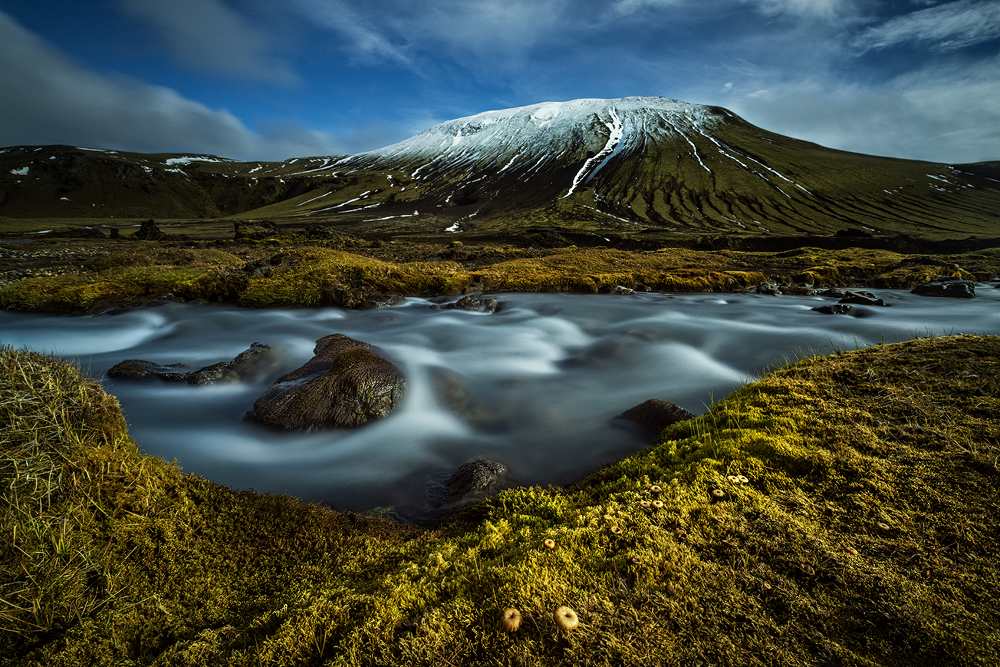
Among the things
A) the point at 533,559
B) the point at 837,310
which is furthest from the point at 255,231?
the point at 533,559

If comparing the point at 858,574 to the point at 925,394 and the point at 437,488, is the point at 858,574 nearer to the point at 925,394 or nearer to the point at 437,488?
the point at 925,394

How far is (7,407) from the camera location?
288 centimetres

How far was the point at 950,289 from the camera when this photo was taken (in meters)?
19.5

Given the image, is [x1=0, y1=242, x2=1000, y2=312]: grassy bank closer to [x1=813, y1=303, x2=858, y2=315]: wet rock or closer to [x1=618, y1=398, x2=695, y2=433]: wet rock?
[x1=813, y1=303, x2=858, y2=315]: wet rock

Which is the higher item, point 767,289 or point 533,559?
point 767,289

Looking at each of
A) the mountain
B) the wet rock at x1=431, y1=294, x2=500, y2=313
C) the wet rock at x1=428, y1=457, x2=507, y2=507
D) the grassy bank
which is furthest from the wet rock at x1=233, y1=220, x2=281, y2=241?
the wet rock at x1=428, y1=457, x2=507, y2=507

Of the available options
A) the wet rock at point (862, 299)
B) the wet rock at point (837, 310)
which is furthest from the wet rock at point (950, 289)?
Answer: the wet rock at point (837, 310)

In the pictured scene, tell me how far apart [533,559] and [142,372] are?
36.7ft

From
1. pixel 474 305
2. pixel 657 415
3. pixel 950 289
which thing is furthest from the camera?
pixel 950 289

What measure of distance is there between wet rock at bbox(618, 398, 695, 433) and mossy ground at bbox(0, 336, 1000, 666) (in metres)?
2.32

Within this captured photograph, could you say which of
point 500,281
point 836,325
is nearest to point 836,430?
point 836,325

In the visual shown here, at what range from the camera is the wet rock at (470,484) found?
518cm

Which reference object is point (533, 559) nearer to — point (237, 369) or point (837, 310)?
point (237, 369)

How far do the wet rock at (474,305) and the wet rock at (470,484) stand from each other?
12.1 metres
